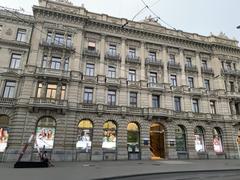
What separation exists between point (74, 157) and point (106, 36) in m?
17.3

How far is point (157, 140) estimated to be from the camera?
26.2m

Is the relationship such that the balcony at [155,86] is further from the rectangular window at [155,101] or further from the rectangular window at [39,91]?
the rectangular window at [39,91]

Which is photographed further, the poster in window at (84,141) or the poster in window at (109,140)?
the poster in window at (109,140)

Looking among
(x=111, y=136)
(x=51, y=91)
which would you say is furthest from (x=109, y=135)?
(x=51, y=91)

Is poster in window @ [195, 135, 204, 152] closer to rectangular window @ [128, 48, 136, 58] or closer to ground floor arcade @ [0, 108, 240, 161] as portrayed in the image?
ground floor arcade @ [0, 108, 240, 161]

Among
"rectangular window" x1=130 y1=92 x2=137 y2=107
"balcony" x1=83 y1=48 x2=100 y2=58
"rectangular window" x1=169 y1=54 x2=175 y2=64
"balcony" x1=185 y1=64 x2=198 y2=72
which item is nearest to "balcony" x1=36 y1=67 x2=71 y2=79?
"balcony" x1=83 y1=48 x2=100 y2=58

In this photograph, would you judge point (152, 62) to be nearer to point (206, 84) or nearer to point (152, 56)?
point (152, 56)

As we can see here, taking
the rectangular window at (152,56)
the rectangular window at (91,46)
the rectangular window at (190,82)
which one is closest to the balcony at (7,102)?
the rectangular window at (91,46)

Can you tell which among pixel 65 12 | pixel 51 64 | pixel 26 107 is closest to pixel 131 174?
pixel 26 107

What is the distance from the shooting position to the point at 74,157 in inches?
831

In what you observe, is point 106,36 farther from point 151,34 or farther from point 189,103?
point 189,103

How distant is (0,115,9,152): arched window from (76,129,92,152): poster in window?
7.72 m

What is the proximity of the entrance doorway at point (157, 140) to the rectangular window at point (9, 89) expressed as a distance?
18.2 metres

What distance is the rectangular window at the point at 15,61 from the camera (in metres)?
23.3
